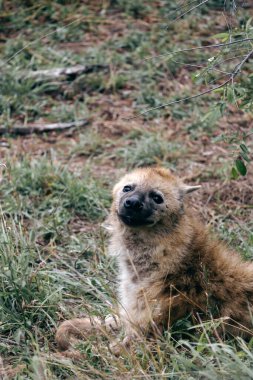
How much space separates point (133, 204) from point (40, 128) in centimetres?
373

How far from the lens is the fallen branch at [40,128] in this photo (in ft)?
28.7

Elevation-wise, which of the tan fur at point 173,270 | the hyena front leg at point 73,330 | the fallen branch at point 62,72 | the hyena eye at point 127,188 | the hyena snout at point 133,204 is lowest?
the fallen branch at point 62,72

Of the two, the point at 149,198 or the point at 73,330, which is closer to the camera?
the point at 73,330

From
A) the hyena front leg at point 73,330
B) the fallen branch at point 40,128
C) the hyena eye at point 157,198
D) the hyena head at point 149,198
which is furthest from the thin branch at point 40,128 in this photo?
the hyena front leg at point 73,330

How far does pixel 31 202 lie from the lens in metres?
7.23

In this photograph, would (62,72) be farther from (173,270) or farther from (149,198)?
Answer: (173,270)

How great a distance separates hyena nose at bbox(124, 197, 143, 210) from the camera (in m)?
5.39

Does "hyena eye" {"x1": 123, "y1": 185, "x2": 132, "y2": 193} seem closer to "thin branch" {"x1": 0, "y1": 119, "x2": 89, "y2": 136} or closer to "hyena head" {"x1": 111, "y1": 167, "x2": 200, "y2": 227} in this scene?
"hyena head" {"x1": 111, "y1": 167, "x2": 200, "y2": 227}

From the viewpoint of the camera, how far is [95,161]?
8250mm

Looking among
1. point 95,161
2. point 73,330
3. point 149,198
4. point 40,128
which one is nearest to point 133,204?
point 149,198

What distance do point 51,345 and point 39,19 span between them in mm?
6338

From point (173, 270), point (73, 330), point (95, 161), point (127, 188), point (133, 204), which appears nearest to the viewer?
point (73, 330)

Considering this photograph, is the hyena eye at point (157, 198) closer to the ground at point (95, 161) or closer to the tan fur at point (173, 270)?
the tan fur at point (173, 270)

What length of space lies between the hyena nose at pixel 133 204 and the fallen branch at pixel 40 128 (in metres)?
3.57
